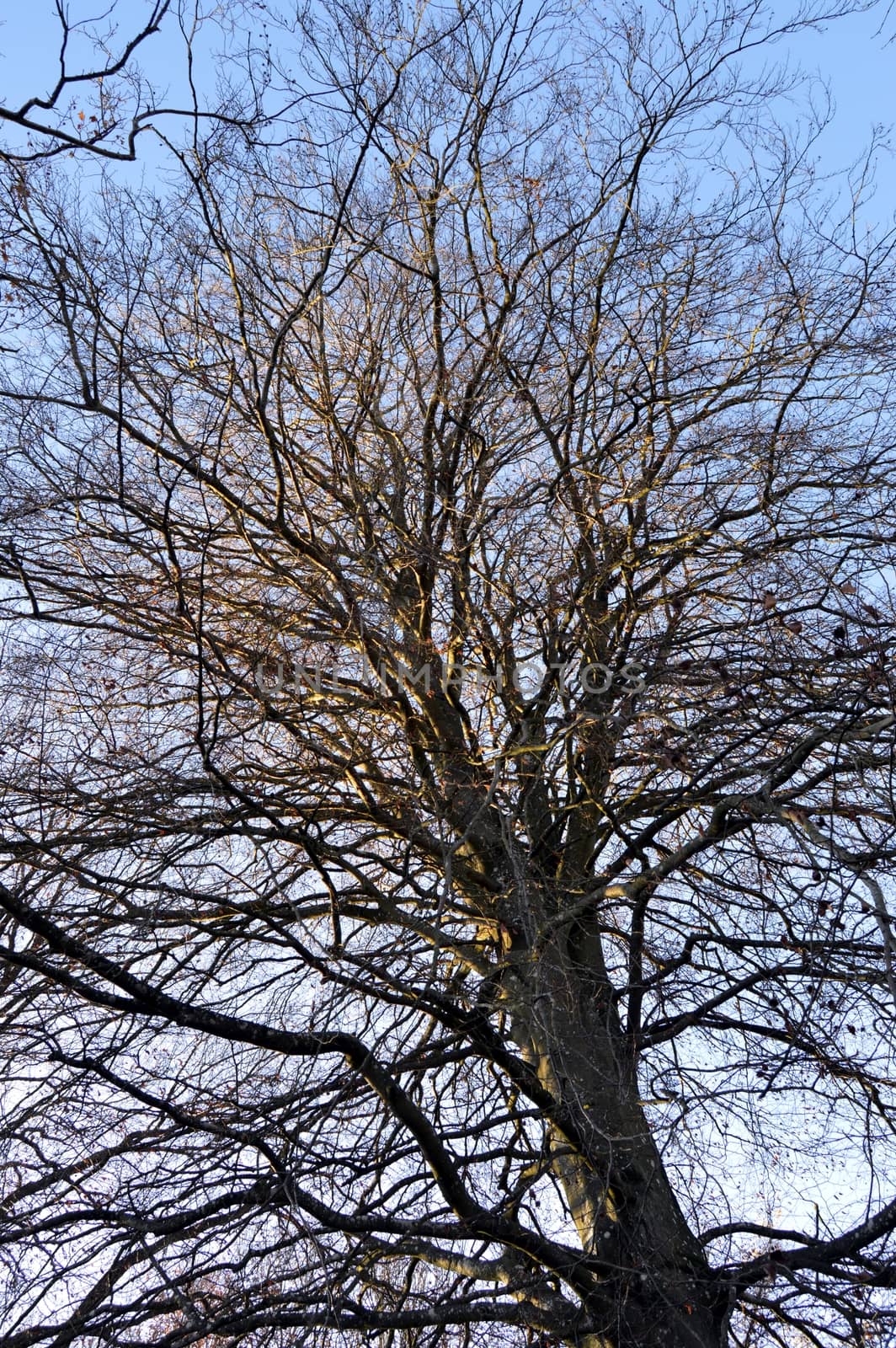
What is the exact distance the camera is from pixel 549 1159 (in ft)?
13.6

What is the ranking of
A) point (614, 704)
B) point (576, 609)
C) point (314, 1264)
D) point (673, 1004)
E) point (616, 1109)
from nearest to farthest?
point (314, 1264), point (616, 1109), point (614, 704), point (673, 1004), point (576, 609)

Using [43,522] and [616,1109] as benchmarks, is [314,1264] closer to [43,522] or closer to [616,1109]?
[616,1109]

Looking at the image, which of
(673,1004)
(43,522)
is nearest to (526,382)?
(43,522)

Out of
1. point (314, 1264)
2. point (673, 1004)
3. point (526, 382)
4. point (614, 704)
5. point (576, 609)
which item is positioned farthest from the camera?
point (526, 382)

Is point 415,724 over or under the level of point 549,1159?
over

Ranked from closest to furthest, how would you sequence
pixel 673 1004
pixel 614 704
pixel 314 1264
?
pixel 314 1264 < pixel 614 704 < pixel 673 1004

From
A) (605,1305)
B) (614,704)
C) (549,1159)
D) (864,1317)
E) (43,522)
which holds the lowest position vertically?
(864,1317)

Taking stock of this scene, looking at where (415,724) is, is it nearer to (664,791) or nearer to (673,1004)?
(664,791)

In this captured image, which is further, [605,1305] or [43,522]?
[43,522]

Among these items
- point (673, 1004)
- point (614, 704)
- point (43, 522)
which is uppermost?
point (43, 522)

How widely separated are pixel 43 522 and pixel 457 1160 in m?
3.45

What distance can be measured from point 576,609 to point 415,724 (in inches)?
41.1

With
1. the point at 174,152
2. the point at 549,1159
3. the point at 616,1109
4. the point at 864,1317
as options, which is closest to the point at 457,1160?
the point at 549,1159

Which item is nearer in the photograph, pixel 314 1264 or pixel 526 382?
pixel 314 1264
